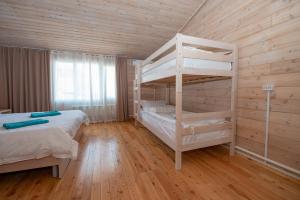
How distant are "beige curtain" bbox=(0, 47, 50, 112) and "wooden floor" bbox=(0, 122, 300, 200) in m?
2.68

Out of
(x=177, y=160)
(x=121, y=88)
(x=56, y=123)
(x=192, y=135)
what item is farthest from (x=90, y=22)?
(x=177, y=160)

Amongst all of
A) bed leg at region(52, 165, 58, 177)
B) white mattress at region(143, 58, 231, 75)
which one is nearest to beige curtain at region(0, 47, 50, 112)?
bed leg at region(52, 165, 58, 177)

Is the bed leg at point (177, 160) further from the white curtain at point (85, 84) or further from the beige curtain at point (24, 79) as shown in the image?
the beige curtain at point (24, 79)

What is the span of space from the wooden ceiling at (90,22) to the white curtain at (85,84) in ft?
1.51

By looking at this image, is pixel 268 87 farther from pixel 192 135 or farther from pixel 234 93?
pixel 192 135

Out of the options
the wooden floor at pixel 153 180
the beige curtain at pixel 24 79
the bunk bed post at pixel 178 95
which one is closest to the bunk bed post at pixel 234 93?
the wooden floor at pixel 153 180

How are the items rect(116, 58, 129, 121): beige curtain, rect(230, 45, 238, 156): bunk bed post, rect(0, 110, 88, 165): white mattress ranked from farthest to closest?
rect(116, 58, 129, 121): beige curtain < rect(230, 45, 238, 156): bunk bed post < rect(0, 110, 88, 165): white mattress

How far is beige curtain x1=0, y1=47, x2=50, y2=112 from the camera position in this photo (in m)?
3.48

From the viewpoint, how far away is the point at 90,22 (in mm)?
2873

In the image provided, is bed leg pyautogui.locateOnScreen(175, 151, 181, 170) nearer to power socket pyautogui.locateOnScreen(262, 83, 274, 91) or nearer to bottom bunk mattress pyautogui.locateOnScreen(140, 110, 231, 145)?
bottom bunk mattress pyautogui.locateOnScreen(140, 110, 231, 145)

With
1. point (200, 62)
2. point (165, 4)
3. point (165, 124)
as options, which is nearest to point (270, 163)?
point (165, 124)

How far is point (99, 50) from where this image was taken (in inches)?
159

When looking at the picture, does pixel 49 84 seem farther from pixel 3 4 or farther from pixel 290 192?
pixel 290 192

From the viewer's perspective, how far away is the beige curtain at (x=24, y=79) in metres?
3.48
